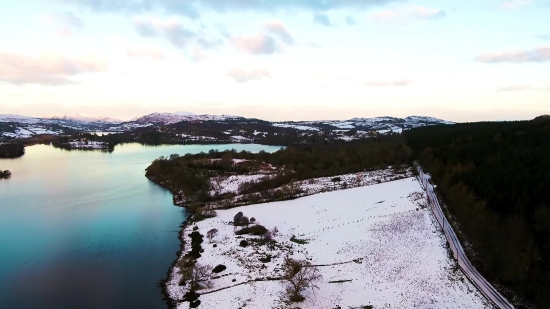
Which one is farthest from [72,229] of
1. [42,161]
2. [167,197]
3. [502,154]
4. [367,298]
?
[42,161]

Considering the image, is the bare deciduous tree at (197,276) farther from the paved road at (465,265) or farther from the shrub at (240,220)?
the paved road at (465,265)

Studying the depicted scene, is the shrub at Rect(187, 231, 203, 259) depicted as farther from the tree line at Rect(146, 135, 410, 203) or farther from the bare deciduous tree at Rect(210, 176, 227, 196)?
the bare deciduous tree at Rect(210, 176, 227, 196)

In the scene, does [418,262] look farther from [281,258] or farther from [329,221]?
[329,221]

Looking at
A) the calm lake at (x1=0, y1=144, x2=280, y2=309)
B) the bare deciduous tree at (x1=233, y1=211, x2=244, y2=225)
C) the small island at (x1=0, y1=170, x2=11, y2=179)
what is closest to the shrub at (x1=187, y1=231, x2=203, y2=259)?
the calm lake at (x1=0, y1=144, x2=280, y2=309)

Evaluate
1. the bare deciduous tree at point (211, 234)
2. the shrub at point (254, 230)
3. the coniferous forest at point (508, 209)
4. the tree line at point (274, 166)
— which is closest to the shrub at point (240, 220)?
the shrub at point (254, 230)

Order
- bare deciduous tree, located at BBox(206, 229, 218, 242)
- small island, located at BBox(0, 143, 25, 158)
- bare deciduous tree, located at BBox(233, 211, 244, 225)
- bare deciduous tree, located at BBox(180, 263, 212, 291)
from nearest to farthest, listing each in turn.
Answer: bare deciduous tree, located at BBox(180, 263, 212, 291) < bare deciduous tree, located at BBox(206, 229, 218, 242) < bare deciduous tree, located at BBox(233, 211, 244, 225) < small island, located at BBox(0, 143, 25, 158)

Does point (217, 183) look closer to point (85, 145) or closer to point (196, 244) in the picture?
point (196, 244)
